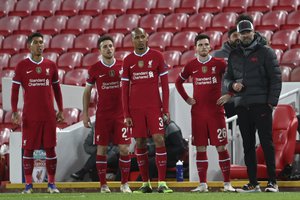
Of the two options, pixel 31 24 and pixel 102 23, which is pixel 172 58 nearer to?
pixel 102 23

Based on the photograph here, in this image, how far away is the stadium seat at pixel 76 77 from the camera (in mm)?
14859

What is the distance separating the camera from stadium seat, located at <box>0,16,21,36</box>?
17.6 meters

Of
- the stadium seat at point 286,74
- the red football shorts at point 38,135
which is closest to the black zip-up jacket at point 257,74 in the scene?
the red football shorts at point 38,135

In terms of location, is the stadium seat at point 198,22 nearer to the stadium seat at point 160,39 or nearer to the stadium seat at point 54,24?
the stadium seat at point 160,39

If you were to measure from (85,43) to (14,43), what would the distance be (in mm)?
1507

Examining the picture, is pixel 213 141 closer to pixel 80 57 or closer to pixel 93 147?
pixel 93 147

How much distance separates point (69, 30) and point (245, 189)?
7864 mm

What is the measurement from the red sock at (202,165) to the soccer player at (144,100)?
39 cm

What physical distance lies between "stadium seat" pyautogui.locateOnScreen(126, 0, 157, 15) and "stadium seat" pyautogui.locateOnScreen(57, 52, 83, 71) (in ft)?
5.36

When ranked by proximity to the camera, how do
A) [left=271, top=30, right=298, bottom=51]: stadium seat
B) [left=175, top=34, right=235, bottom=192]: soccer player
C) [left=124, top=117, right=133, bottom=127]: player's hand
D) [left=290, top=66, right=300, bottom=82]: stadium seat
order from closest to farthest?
[left=124, top=117, right=133, bottom=127]: player's hand, [left=175, top=34, right=235, bottom=192]: soccer player, [left=290, top=66, right=300, bottom=82]: stadium seat, [left=271, top=30, right=298, bottom=51]: stadium seat

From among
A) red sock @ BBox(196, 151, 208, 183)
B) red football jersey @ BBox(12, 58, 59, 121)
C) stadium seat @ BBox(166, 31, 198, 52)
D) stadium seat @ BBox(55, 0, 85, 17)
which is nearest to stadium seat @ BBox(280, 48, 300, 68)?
stadium seat @ BBox(166, 31, 198, 52)

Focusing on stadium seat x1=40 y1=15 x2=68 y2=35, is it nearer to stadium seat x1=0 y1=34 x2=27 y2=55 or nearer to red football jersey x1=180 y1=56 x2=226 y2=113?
stadium seat x1=0 y1=34 x2=27 y2=55

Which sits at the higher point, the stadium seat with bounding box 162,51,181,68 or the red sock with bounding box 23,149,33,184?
the stadium seat with bounding box 162,51,181,68

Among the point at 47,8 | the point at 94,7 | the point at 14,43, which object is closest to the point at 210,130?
the point at 14,43
